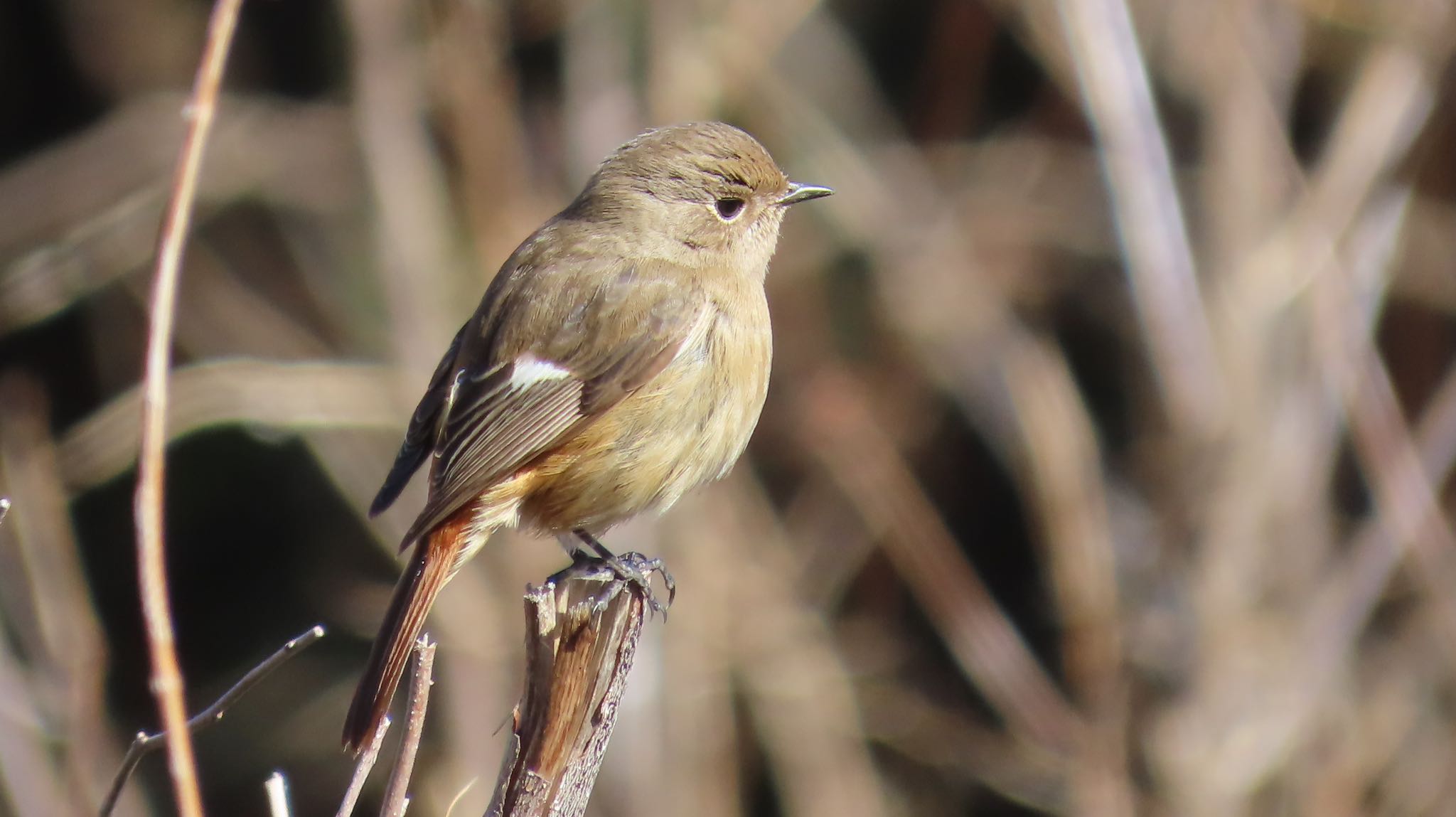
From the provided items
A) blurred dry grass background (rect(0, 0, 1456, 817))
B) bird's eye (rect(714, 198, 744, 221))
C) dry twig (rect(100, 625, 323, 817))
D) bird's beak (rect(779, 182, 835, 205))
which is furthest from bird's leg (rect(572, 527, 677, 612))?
blurred dry grass background (rect(0, 0, 1456, 817))

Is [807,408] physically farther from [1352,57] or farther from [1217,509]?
[1352,57]

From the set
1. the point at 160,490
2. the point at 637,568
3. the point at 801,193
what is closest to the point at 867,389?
the point at 801,193

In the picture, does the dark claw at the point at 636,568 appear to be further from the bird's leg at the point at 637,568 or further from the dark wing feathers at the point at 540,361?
the dark wing feathers at the point at 540,361

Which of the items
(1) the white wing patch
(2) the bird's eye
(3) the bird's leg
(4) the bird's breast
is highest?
(2) the bird's eye

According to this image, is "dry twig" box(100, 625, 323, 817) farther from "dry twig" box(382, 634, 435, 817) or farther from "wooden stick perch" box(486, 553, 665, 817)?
"wooden stick perch" box(486, 553, 665, 817)

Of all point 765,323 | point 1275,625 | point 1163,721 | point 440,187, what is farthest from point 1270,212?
point 440,187

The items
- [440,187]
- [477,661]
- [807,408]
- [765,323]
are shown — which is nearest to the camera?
[765,323]

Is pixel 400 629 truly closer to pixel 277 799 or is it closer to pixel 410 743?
pixel 410 743

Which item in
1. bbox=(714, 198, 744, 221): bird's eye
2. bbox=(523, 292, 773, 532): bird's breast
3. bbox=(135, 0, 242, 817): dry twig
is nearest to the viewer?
bbox=(135, 0, 242, 817): dry twig
